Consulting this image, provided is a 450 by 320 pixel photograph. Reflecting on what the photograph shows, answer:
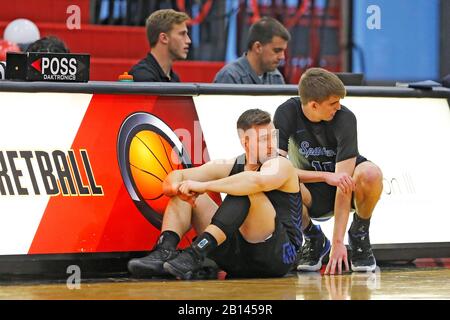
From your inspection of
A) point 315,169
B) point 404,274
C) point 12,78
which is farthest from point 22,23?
point 404,274

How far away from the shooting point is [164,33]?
315 inches

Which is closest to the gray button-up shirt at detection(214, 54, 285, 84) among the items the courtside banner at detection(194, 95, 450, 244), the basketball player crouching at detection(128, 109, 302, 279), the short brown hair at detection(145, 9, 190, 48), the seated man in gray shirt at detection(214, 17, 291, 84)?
the seated man in gray shirt at detection(214, 17, 291, 84)

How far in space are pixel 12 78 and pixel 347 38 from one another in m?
7.84

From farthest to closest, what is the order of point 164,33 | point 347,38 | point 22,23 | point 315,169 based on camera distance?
point 347,38
point 22,23
point 164,33
point 315,169

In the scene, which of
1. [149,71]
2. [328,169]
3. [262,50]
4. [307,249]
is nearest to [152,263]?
[307,249]

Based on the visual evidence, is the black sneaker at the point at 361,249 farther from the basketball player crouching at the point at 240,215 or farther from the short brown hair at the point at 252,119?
the short brown hair at the point at 252,119

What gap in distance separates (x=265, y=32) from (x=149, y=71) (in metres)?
1.20

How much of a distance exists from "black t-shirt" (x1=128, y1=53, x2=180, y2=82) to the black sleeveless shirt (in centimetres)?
178

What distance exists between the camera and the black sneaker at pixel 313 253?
6.43 meters

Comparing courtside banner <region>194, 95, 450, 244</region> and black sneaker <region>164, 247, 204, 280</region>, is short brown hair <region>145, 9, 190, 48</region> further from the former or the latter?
black sneaker <region>164, 247, 204, 280</region>

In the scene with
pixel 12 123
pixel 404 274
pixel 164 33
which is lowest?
pixel 404 274

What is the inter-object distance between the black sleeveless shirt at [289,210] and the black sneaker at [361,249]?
509mm

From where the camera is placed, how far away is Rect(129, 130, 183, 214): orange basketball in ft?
20.7
